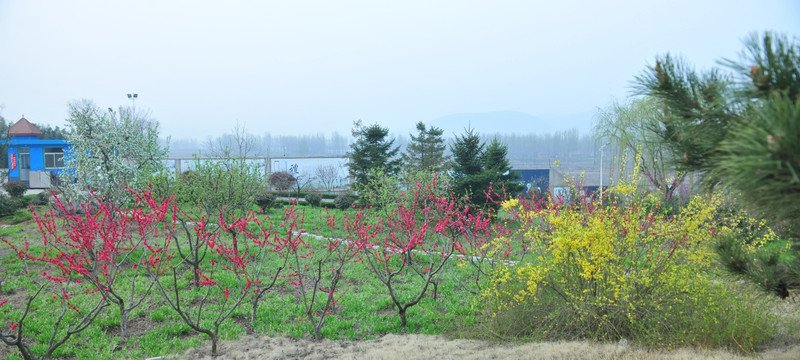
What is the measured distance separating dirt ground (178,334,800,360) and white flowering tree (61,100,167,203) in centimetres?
676

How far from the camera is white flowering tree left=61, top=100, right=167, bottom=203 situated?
9930 millimetres

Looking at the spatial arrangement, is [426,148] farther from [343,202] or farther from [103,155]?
[103,155]

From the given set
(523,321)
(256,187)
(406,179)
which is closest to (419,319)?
(523,321)

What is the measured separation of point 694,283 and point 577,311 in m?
1.22

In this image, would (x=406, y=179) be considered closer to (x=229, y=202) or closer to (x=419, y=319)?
(x=229, y=202)

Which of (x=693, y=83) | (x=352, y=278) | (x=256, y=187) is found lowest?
(x=352, y=278)

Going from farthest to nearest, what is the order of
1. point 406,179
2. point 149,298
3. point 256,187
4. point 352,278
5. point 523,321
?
point 406,179 < point 256,187 < point 352,278 < point 149,298 < point 523,321

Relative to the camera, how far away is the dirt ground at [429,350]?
3.71 m

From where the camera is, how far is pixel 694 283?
4391mm

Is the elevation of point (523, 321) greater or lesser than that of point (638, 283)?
lesser

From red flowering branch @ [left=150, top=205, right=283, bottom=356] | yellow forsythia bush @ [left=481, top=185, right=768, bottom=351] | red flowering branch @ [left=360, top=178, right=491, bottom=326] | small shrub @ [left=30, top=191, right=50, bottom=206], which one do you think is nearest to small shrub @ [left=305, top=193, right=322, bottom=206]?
red flowering branch @ [left=360, top=178, right=491, bottom=326]

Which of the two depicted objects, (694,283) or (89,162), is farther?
(89,162)

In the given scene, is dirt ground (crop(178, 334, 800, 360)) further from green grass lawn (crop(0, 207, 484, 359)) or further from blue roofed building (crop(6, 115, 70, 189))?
blue roofed building (crop(6, 115, 70, 189))

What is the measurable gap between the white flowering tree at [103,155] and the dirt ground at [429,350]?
676 cm
